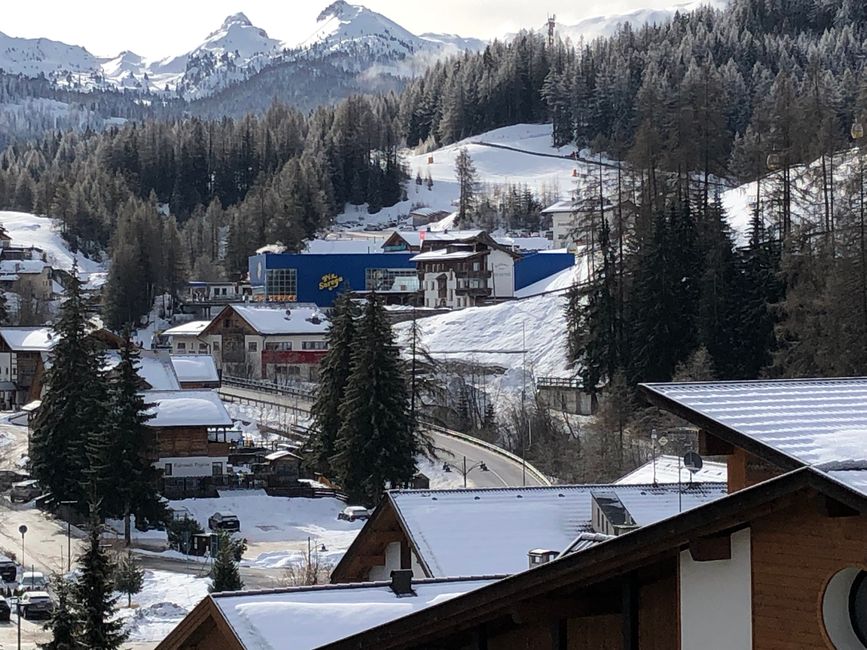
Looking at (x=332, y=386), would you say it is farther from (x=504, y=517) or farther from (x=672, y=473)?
(x=504, y=517)

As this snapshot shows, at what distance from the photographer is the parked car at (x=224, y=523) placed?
41.3 meters

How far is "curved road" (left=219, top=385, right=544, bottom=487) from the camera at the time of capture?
135 ft

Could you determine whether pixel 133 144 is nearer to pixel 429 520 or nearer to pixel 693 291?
pixel 693 291

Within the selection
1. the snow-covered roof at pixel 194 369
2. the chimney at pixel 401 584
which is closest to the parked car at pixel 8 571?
the snow-covered roof at pixel 194 369

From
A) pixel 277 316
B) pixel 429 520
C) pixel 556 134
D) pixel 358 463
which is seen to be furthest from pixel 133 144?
pixel 429 520

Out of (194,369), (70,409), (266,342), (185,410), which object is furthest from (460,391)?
(266,342)

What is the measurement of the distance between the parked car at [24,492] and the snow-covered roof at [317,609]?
37.9 metres

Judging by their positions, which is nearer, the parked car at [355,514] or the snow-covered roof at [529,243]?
the parked car at [355,514]

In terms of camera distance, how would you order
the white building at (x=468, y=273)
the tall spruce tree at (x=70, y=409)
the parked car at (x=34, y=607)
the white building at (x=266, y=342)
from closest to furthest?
the parked car at (x=34, y=607), the tall spruce tree at (x=70, y=409), the white building at (x=266, y=342), the white building at (x=468, y=273)

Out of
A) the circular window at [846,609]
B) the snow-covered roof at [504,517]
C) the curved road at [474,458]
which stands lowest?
the curved road at [474,458]

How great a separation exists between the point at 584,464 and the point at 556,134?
114502 mm

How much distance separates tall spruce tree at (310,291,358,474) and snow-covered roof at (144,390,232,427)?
10.8 feet

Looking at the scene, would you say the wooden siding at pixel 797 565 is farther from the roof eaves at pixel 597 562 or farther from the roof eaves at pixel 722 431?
the roof eaves at pixel 722 431

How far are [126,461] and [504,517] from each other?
95.4 feet
